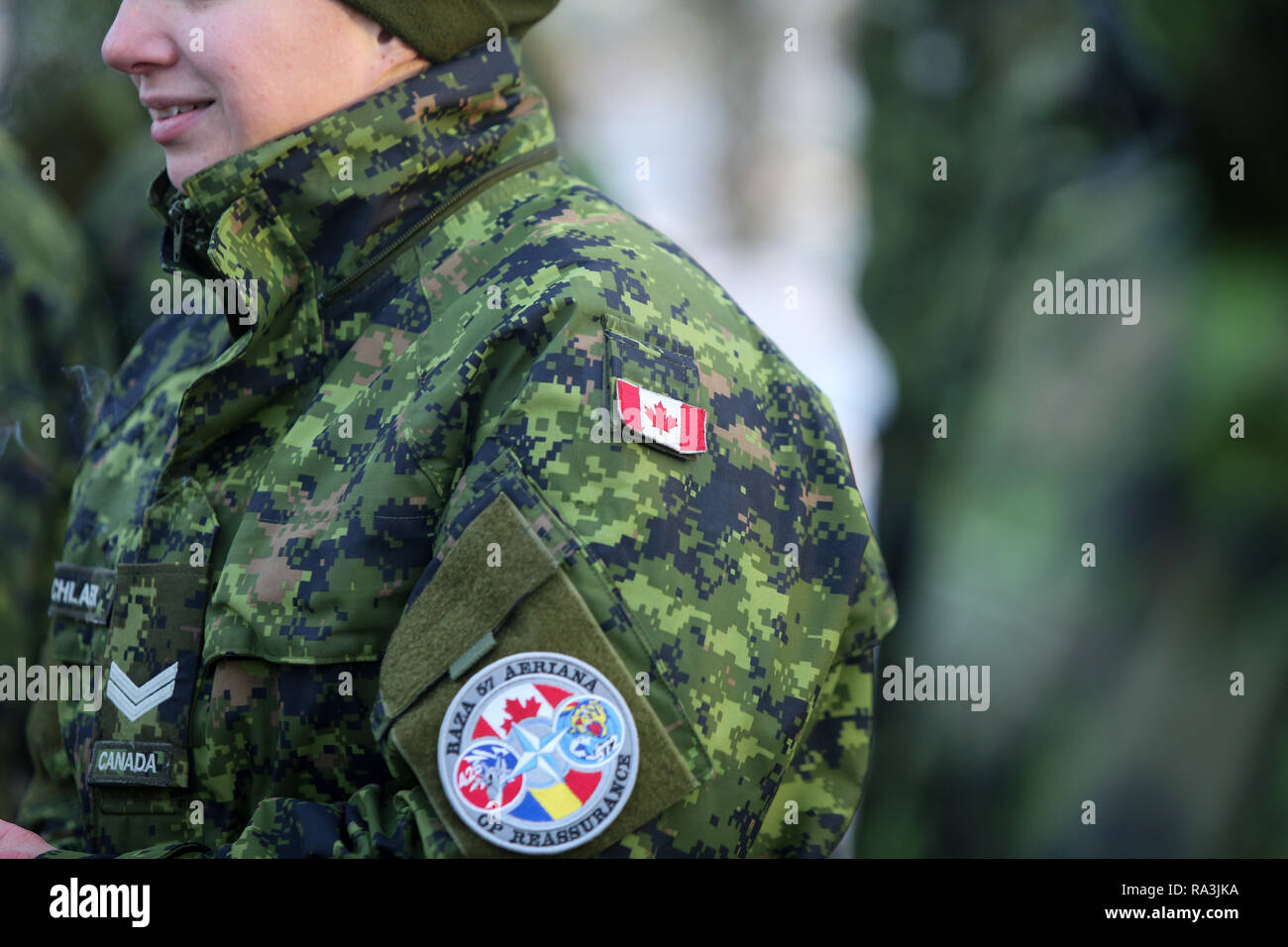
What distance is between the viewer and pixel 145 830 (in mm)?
1446

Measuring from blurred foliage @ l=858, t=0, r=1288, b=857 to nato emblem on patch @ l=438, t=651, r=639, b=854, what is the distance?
10.5 feet

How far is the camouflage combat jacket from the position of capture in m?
1.20

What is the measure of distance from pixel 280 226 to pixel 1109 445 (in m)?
3.26

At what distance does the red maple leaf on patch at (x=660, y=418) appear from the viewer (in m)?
1.25

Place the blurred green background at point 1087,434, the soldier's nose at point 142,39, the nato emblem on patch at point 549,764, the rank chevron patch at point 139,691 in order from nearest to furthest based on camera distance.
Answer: the nato emblem on patch at point 549,764
the rank chevron patch at point 139,691
the soldier's nose at point 142,39
the blurred green background at point 1087,434

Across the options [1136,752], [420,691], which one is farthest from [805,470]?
[1136,752]

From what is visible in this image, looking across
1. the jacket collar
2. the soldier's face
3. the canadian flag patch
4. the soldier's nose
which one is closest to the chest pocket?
the canadian flag patch

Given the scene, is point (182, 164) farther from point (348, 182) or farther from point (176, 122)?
point (348, 182)

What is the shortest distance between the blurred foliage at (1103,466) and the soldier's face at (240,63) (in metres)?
3.21

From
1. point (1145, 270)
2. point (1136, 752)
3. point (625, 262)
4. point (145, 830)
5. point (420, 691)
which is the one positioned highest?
point (1145, 270)

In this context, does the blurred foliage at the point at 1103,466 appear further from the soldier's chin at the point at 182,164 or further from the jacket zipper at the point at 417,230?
the soldier's chin at the point at 182,164

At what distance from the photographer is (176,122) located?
1.57m

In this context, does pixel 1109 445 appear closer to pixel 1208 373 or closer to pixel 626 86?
pixel 1208 373

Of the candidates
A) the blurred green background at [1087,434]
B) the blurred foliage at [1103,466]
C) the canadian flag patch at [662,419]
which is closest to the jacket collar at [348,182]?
the canadian flag patch at [662,419]
